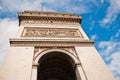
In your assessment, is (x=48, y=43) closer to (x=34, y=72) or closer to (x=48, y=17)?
(x=34, y=72)

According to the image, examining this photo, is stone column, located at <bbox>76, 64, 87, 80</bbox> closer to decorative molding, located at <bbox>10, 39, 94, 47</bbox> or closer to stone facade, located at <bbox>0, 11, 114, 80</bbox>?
stone facade, located at <bbox>0, 11, 114, 80</bbox>

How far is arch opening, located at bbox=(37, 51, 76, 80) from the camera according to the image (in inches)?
368

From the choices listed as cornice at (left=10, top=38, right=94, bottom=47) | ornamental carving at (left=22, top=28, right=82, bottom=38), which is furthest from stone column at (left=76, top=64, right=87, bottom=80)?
ornamental carving at (left=22, top=28, right=82, bottom=38)

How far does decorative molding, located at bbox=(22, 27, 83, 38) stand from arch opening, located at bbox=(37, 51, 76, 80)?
172 cm

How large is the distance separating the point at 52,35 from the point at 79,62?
315 centimetres

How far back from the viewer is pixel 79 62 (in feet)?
28.0

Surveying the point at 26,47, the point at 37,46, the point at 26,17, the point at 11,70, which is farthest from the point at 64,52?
the point at 26,17

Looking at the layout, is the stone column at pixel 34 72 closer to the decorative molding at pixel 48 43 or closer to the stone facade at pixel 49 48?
the stone facade at pixel 49 48

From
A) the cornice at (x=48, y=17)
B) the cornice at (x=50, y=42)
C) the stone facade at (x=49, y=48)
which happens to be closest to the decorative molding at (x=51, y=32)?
the stone facade at (x=49, y=48)

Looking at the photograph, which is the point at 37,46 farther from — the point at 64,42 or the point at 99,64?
the point at 99,64

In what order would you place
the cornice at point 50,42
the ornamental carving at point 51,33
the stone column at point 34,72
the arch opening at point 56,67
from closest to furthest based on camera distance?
the stone column at point 34,72 < the arch opening at point 56,67 < the cornice at point 50,42 < the ornamental carving at point 51,33

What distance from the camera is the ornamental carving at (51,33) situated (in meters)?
10.7

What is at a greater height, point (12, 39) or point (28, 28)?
point (28, 28)

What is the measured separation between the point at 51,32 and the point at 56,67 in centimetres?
251
